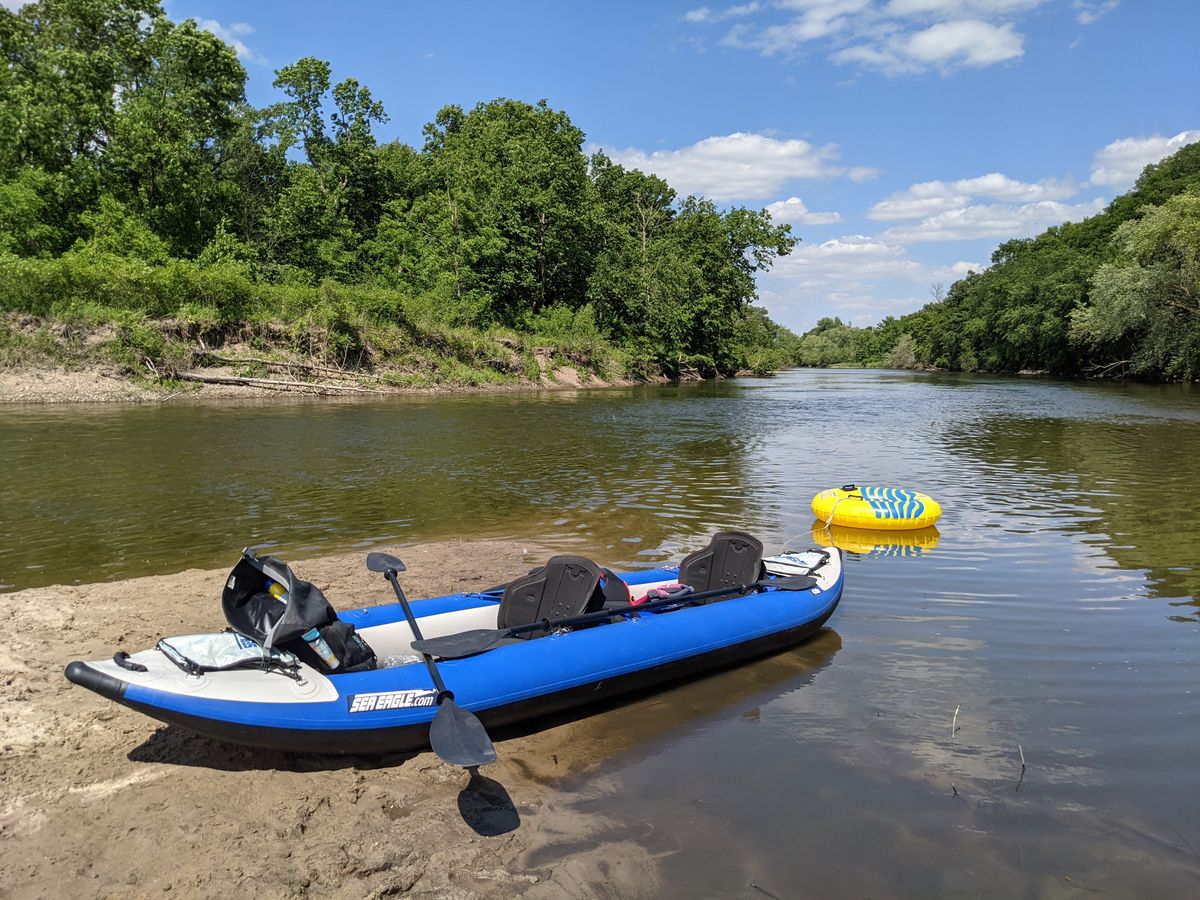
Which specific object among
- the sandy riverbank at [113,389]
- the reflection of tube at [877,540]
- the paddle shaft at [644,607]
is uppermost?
the sandy riverbank at [113,389]

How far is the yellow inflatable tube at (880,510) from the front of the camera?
9594 mm

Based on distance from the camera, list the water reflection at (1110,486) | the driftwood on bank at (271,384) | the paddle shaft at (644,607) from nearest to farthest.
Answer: the paddle shaft at (644,607)
the water reflection at (1110,486)
the driftwood on bank at (271,384)

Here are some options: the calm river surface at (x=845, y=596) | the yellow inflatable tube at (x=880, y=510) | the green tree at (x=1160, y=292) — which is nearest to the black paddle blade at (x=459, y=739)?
the calm river surface at (x=845, y=596)

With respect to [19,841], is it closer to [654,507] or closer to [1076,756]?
[1076,756]

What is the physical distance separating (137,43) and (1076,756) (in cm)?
4280

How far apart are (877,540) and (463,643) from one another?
6279 millimetres

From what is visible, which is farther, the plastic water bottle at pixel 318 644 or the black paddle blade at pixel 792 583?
the black paddle blade at pixel 792 583

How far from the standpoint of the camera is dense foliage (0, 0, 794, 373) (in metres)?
29.5

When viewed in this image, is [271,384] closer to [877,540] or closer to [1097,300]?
[877,540]

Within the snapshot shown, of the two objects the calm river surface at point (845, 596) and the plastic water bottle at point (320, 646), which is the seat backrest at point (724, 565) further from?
the plastic water bottle at point (320, 646)

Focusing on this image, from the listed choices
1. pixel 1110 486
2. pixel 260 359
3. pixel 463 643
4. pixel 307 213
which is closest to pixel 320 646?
pixel 463 643

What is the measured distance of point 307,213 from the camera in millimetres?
39312

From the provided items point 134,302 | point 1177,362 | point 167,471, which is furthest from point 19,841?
point 1177,362

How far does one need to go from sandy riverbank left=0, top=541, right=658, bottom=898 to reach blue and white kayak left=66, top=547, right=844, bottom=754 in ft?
0.81
